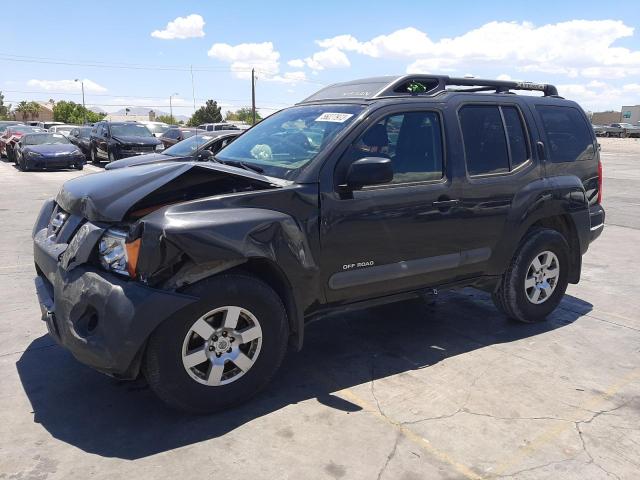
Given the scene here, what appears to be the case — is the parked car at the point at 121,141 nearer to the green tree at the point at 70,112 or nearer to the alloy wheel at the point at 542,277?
the alloy wheel at the point at 542,277

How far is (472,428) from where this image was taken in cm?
321

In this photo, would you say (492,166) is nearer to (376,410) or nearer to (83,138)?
(376,410)

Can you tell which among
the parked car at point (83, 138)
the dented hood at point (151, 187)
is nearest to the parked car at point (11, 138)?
the parked car at point (83, 138)

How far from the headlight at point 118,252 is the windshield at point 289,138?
1110 millimetres

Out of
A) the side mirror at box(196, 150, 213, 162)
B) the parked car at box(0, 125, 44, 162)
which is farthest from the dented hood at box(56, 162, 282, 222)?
the parked car at box(0, 125, 44, 162)

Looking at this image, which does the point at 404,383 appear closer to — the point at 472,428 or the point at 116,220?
the point at 472,428

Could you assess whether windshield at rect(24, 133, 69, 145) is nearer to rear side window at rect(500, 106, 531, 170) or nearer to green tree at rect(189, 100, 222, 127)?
rear side window at rect(500, 106, 531, 170)

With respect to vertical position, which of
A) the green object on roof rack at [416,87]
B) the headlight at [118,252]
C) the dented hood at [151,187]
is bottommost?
the headlight at [118,252]

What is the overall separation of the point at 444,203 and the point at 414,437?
1727mm

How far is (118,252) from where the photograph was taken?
308 centimetres

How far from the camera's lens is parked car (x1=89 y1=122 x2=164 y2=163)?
759 inches

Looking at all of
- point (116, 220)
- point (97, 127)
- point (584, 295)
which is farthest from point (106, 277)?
point (97, 127)

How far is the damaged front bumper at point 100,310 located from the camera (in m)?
2.90

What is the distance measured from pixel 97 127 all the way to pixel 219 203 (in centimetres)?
2077
